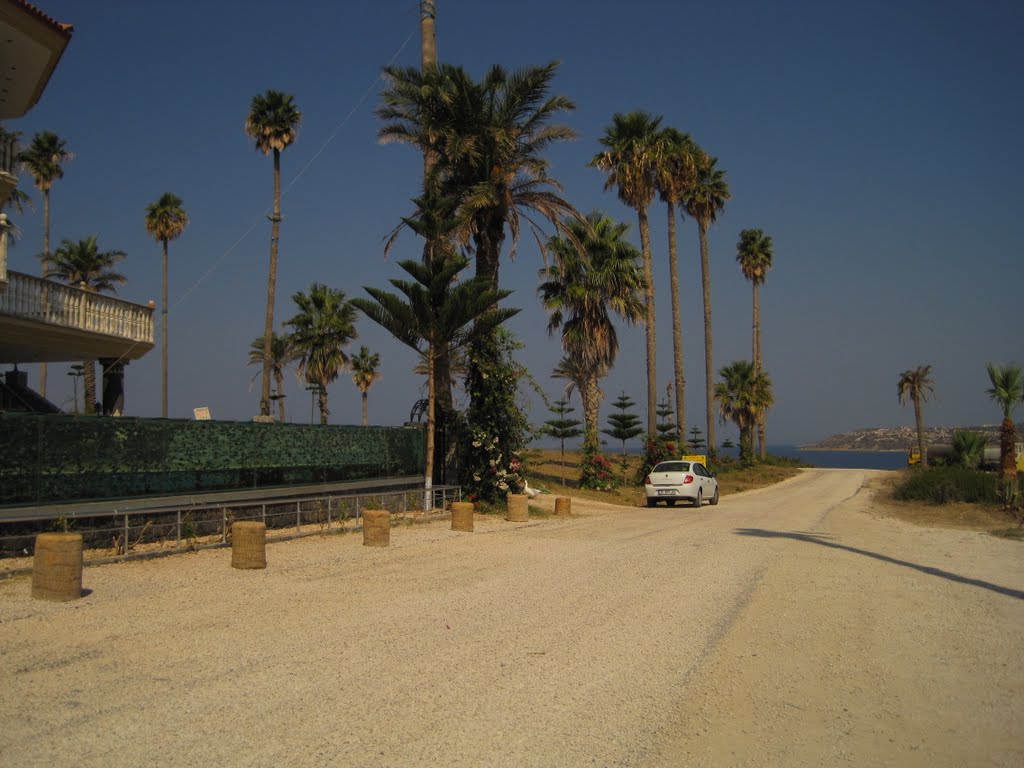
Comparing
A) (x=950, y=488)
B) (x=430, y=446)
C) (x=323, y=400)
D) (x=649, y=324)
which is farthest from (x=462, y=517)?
(x=323, y=400)

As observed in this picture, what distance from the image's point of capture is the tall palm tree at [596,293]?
35812 mm

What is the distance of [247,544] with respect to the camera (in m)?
11.1

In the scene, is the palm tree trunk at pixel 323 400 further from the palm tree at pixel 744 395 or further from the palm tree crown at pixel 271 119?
the palm tree at pixel 744 395

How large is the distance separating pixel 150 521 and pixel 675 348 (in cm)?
3255

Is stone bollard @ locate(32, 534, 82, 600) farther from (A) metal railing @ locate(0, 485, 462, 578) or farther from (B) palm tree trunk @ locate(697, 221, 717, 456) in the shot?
(B) palm tree trunk @ locate(697, 221, 717, 456)

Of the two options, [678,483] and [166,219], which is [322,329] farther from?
[678,483]

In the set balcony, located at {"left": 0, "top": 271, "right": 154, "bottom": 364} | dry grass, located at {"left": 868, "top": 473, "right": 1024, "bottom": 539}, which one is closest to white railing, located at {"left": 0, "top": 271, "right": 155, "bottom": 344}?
balcony, located at {"left": 0, "top": 271, "right": 154, "bottom": 364}

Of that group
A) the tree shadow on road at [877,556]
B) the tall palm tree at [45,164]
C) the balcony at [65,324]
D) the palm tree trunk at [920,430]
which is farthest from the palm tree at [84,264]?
the palm tree trunk at [920,430]

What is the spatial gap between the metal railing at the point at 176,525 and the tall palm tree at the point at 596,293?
19.7 metres

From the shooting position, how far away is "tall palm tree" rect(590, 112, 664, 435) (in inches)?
1492

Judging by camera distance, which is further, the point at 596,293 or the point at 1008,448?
the point at 596,293

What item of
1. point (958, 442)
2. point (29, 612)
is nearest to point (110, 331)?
point (29, 612)

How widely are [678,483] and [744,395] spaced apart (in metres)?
38.1

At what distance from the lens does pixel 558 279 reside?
3653 centimetres
